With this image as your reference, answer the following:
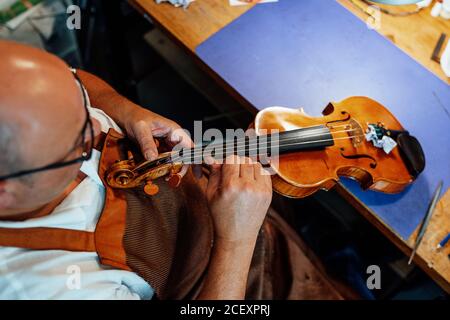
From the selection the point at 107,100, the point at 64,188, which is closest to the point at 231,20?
the point at 107,100

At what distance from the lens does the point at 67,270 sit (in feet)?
2.64

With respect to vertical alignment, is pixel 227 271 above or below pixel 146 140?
below

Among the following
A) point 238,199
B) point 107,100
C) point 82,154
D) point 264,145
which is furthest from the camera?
point 107,100

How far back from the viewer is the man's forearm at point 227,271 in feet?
3.00

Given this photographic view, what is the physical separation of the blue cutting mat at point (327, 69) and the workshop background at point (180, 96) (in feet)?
1.24

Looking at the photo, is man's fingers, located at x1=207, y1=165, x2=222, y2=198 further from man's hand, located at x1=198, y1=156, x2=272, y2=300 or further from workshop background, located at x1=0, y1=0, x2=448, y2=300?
workshop background, located at x1=0, y1=0, x2=448, y2=300

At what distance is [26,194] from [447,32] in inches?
53.7

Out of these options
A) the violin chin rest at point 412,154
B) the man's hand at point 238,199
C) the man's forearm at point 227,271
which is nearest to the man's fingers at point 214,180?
the man's hand at point 238,199

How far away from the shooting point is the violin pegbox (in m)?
1.08

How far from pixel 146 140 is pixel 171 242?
0.27 metres

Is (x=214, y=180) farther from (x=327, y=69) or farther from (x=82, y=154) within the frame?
(x=327, y=69)

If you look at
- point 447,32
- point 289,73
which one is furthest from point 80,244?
point 447,32

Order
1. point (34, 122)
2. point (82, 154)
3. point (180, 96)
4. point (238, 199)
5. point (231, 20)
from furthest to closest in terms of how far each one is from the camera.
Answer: point (180, 96) < point (231, 20) < point (238, 199) < point (82, 154) < point (34, 122)
